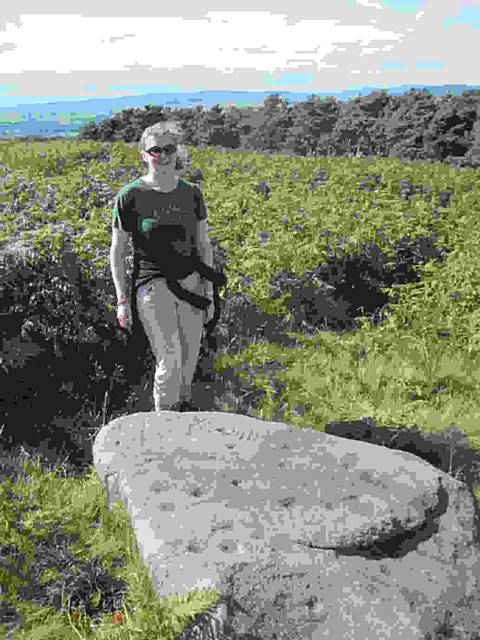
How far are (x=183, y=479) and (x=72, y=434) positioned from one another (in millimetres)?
2061

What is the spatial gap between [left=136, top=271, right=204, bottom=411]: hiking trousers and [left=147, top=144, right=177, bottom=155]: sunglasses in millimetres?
803

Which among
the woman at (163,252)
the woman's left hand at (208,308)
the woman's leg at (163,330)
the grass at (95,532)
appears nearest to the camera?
the grass at (95,532)

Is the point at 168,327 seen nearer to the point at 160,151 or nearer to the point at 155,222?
the point at 155,222

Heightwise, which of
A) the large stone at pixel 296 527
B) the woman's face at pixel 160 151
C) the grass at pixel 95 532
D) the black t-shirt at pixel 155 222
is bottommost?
the grass at pixel 95 532

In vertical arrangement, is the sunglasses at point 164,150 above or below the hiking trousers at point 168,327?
above

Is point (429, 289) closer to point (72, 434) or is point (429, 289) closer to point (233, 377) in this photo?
point (233, 377)

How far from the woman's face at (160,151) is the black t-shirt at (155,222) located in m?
0.15

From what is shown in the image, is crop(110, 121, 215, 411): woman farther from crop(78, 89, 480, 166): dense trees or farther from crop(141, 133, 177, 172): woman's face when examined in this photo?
crop(78, 89, 480, 166): dense trees

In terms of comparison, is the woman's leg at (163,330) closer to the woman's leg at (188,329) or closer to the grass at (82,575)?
the woman's leg at (188,329)

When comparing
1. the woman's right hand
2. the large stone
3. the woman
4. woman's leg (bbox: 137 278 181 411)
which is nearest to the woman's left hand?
the woman

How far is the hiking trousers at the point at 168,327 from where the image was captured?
5.04 m

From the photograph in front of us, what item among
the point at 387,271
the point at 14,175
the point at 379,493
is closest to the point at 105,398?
the point at 379,493

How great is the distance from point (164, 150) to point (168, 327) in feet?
3.72

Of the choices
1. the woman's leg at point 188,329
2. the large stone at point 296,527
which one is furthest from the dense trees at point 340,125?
the large stone at point 296,527
